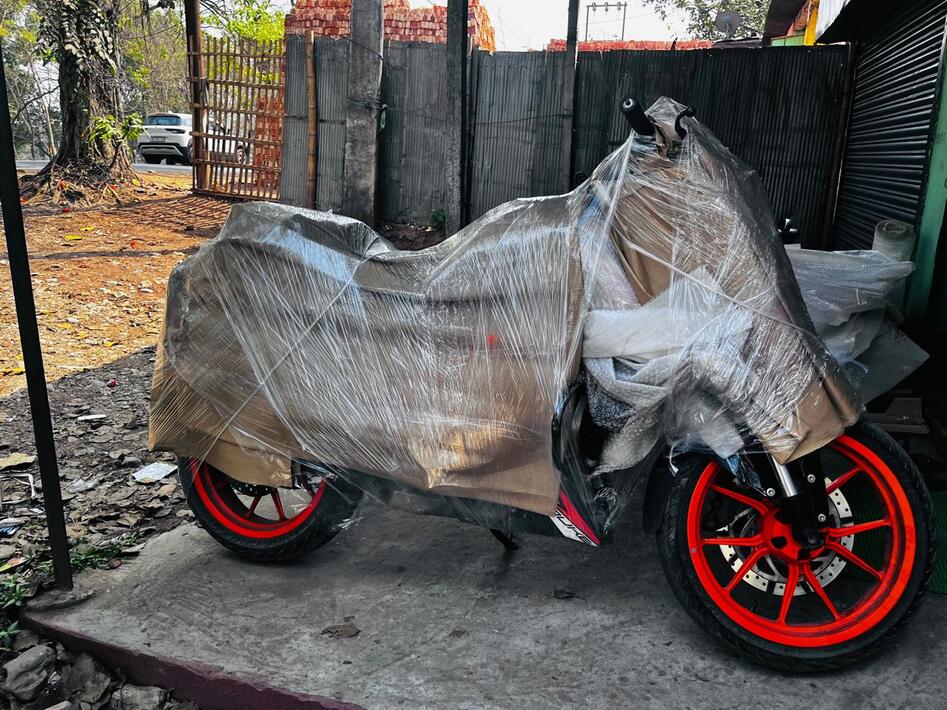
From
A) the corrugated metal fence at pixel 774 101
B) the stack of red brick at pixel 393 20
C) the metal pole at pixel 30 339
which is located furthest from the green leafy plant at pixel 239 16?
the metal pole at pixel 30 339

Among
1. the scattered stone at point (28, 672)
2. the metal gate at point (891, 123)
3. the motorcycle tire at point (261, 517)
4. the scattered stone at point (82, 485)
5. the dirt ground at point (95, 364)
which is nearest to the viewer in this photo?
the scattered stone at point (28, 672)

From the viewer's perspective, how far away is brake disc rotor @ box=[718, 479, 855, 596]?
2.19 meters

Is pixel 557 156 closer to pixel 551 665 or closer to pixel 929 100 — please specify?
pixel 929 100

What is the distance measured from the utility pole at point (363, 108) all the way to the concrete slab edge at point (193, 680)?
583 cm

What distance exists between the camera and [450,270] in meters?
2.43

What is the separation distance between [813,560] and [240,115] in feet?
32.9

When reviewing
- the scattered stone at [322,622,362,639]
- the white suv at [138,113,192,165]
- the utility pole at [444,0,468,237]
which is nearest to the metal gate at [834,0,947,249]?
the utility pole at [444,0,468,237]

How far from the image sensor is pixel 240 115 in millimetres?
10453

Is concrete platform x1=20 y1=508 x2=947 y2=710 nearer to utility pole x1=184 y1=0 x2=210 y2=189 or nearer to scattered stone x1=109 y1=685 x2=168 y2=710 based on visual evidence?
scattered stone x1=109 y1=685 x2=168 y2=710

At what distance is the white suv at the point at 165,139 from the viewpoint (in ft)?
72.0

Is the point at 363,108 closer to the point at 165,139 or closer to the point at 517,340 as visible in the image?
the point at 517,340

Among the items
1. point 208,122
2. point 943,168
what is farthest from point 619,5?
point 943,168

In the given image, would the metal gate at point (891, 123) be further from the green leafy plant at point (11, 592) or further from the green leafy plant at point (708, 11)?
the green leafy plant at point (708, 11)

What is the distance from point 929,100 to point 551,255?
2959mm
